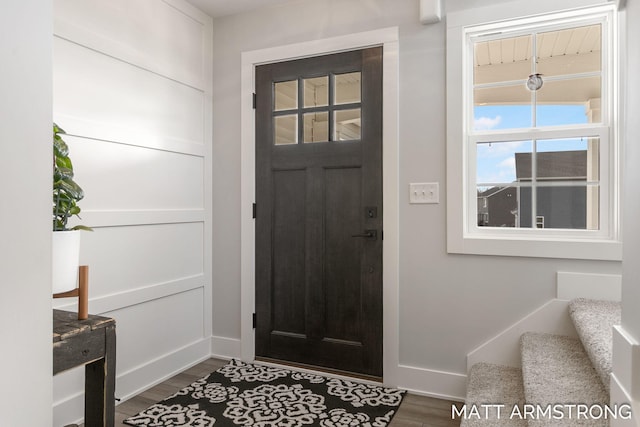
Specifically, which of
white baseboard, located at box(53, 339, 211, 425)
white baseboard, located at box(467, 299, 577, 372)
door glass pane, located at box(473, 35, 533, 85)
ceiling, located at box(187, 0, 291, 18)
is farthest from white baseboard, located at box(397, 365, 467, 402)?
ceiling, located at box(187, 0, 291, 18)

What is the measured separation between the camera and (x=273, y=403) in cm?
233

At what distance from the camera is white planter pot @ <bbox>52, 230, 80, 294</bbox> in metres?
1.37

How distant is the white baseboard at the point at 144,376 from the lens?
7.00 ft

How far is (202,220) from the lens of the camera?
310 centimetres

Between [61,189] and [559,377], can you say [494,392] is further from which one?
[61,189]

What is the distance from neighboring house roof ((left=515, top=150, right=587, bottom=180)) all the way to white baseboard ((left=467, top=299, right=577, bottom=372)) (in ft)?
2.30

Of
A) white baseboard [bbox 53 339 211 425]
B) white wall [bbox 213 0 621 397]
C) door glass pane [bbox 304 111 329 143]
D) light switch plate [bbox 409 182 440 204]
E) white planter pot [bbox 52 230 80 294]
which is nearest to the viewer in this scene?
white planter pot [bbox 52 230 80 294]

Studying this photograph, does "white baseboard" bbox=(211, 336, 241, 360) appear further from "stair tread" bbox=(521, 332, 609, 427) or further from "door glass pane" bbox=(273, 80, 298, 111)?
"stair tread" bbox=(521, 332, 609, 427)

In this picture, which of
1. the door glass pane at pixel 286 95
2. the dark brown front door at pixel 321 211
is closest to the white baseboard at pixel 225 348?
the dark brown front door at pixel 321 211

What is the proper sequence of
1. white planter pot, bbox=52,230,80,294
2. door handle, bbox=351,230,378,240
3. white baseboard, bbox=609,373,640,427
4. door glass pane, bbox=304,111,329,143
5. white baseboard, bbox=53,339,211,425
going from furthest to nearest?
door glass pane, bbox=304,111,329,143
door handle, bbox=351,230,378,240
white baseboard, bbox=53,339,211,425
white planter pot, bbox=52,230,80,294
white baseboard, bbox=609,373,640,427

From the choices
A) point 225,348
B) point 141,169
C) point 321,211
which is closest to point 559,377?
point 321,211

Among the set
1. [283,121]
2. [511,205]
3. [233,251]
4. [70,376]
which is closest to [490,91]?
[511,205]

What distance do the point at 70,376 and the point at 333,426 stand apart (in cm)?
137

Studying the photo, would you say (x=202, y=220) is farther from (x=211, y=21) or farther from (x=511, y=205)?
(x=511, y=205)
